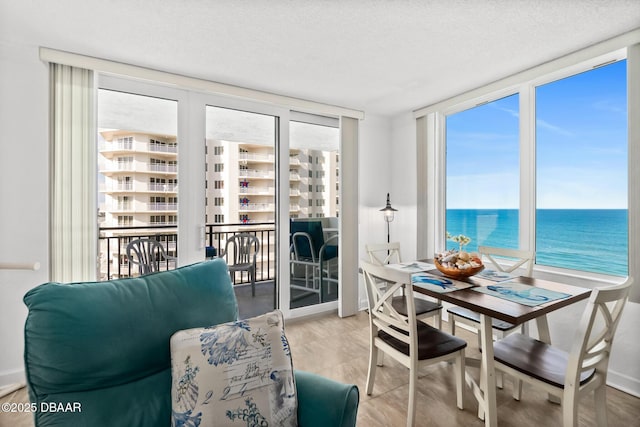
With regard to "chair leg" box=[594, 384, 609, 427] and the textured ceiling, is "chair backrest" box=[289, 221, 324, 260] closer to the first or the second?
the textured ceiling

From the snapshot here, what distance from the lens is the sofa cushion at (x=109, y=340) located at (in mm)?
988

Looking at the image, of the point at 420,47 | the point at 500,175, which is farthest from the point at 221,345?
the point at 500,175

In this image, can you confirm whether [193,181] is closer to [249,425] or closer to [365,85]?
[365,85]

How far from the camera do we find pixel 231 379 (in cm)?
109

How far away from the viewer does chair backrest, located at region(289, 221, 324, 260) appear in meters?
3.59

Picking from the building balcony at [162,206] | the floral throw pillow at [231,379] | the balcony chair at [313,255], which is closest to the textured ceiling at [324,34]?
the building balcony at [162,206]

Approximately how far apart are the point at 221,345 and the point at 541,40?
2.81 metres

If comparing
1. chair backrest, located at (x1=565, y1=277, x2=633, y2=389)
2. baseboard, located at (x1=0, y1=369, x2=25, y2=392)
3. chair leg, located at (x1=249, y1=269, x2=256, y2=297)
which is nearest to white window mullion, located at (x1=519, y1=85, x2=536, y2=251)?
chair backrest, located at (x1=565, y1=277, x2=633, y2=389)

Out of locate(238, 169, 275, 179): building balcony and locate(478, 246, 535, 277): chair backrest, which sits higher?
locate(238, 169, 275, 179): building balcony

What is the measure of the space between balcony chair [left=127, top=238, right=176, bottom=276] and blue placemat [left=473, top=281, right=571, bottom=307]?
2624 millimetres

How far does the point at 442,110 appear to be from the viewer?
3566 millimetres

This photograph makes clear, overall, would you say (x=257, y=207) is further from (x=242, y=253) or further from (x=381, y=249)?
(x=381, y=249)

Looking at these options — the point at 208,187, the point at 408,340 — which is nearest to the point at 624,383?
the point at 408,340

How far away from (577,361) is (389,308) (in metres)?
0.91
